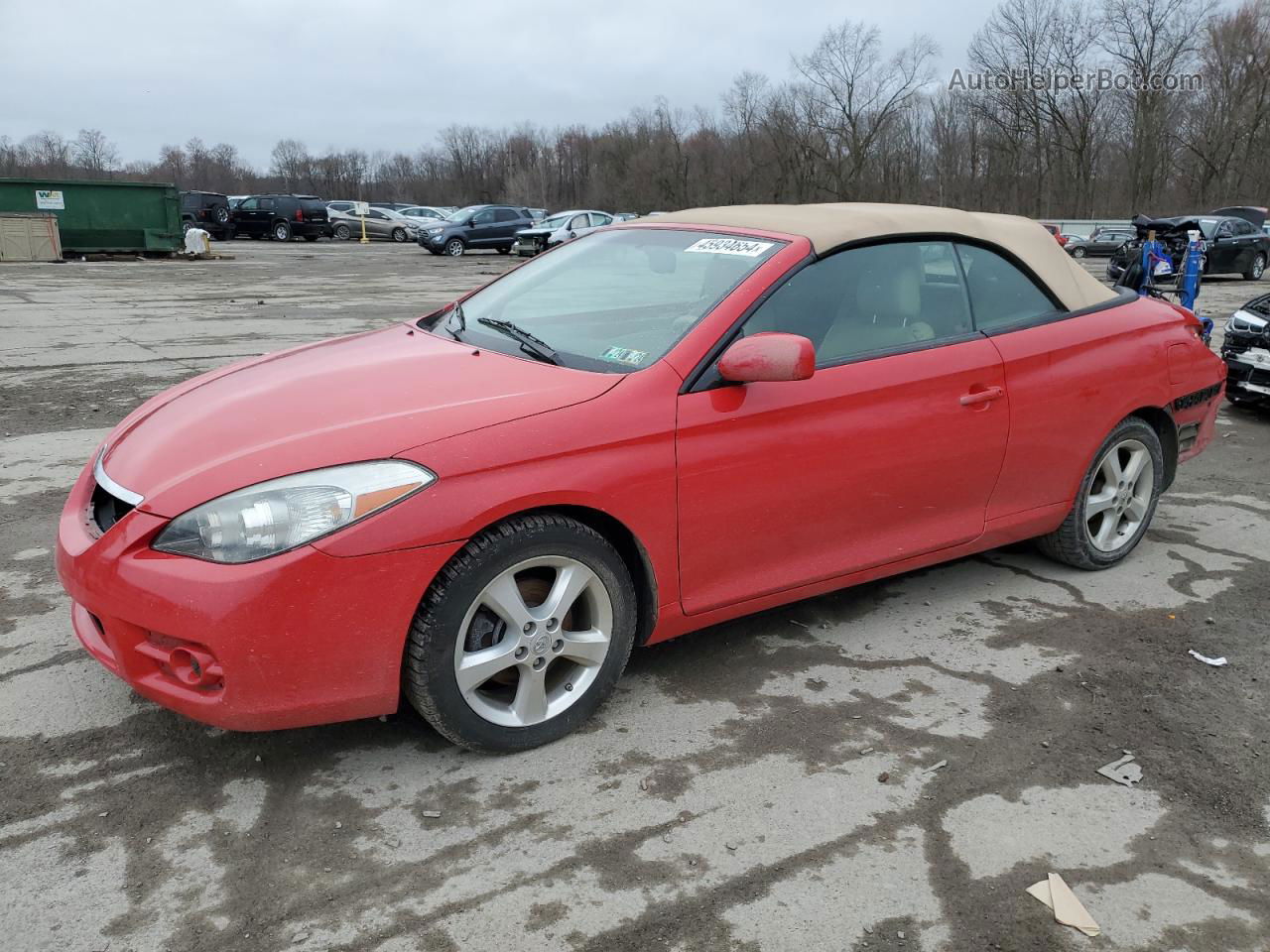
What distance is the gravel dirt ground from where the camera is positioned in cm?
232

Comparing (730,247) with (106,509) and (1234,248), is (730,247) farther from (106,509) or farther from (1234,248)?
(1234,248)

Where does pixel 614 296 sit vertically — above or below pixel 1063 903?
above

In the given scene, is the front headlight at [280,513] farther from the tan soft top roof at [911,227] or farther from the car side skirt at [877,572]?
the tan soft top roof at [911,227]

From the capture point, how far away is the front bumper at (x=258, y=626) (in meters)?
2.53

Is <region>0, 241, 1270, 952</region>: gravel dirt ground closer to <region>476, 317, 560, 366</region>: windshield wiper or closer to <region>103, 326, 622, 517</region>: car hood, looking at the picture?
<region>103, 326, 622, 517</region>: car hood

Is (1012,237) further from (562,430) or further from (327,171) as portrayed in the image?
(327,171)

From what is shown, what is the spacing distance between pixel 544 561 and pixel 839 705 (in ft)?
3.80

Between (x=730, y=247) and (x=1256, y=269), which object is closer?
(x=730, y=247)

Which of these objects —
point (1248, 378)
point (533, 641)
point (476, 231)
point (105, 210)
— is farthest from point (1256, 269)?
point (105, 210)

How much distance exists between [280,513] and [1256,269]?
95.3ft

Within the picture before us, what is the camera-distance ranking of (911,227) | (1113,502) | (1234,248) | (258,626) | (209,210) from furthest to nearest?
(209,210) → (1234,248) → (1113,502) → (911,227) → (258,626)

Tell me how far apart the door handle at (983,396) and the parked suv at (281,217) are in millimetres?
39495

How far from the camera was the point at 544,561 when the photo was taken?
2.88 metres

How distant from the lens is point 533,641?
2898 mm
